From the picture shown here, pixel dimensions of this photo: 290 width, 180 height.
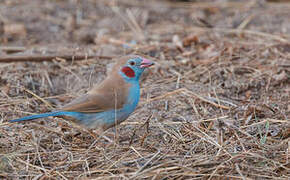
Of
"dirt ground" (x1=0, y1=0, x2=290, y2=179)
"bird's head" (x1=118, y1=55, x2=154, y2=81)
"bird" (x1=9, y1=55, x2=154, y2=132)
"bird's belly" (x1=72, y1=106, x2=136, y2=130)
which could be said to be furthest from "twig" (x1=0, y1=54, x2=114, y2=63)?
"bird's belly" (x1=72, y1=106, x2=136, y2=130)

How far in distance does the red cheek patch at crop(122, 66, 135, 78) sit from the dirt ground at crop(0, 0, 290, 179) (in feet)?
1.04

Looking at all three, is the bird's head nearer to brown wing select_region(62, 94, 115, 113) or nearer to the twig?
brown wing select_region(62, 94, 115, 113)

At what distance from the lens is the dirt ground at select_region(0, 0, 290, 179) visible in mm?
3365

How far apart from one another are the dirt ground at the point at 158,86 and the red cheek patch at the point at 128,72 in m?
0.32

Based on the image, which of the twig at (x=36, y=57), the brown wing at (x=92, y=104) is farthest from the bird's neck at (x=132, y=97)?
the twig at (x=36, y=57)

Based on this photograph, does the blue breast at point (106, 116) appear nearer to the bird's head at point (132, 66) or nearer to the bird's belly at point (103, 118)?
the bird's belly at point (103, 118)

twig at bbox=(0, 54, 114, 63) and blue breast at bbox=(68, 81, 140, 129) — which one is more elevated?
twig at bbox=(0, 54, 114, 63)

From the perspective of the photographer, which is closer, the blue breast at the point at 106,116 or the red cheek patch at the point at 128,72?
the blue breast at the point at 106,116

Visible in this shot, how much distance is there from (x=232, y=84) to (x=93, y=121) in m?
1.93

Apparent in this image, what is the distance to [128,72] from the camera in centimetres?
423

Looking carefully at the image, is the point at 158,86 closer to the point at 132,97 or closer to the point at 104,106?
the point at 132,97

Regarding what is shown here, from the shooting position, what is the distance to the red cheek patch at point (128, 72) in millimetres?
4223

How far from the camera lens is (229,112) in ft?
15.1

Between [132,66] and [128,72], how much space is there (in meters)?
0.07
